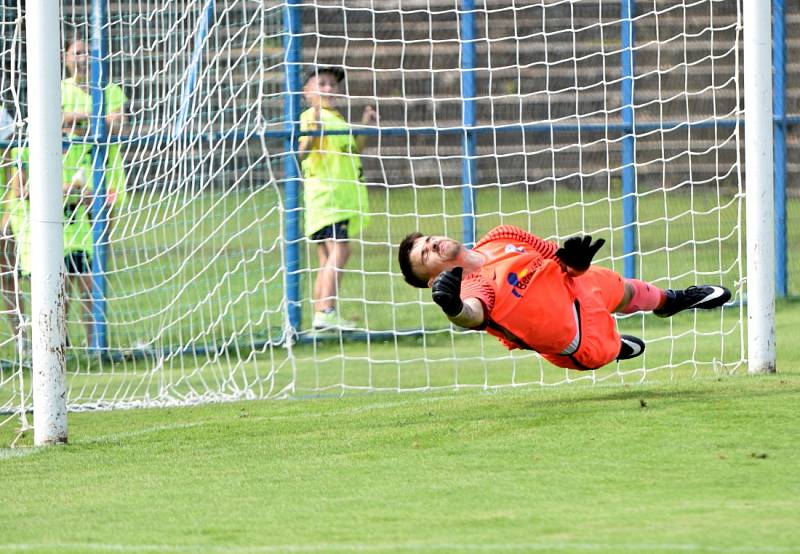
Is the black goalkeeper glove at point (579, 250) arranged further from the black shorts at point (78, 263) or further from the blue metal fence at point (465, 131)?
the black shorts at point (78, 263)

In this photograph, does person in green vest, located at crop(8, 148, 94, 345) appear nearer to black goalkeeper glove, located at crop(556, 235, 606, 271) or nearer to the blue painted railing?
the blue painted railing

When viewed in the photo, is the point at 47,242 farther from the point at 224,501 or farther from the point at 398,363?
the point at 398,363

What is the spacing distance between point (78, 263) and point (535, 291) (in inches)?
183

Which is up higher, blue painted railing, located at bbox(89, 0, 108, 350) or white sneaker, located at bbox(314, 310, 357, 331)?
blue painted railing, located at bbox(89, 0, 108, 350)

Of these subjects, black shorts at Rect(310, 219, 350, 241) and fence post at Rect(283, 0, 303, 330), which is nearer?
fence post at Rect(283, 0, 303, 330)

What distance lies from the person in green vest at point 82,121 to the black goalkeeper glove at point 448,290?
3.65 m

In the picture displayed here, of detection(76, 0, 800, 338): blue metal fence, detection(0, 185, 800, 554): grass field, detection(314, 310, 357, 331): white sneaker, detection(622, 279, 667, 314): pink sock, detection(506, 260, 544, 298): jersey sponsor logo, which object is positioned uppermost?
detection(76, 0, 800, 338): blue metal fence

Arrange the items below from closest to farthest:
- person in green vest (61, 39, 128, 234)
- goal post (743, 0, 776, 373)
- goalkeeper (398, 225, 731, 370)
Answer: goalkeeper (398, 225, 731, 370) → goal post (743, 0, 776, 373) → person in green vest (61, 39, 128, 234)

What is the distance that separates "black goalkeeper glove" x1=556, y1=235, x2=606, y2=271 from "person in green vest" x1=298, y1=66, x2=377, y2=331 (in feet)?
12.4

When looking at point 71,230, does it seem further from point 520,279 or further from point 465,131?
point 520,279

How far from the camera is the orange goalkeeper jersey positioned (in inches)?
228

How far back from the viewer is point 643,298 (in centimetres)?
651

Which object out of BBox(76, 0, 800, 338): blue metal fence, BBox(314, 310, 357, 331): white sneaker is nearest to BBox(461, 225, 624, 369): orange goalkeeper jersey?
BBox(76, 0, 800, 338): blue metal fence

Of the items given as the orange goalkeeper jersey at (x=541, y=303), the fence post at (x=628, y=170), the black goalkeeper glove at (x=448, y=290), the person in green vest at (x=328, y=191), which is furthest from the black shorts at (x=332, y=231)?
the black goalkeeper glove at (x=448, y=290)
